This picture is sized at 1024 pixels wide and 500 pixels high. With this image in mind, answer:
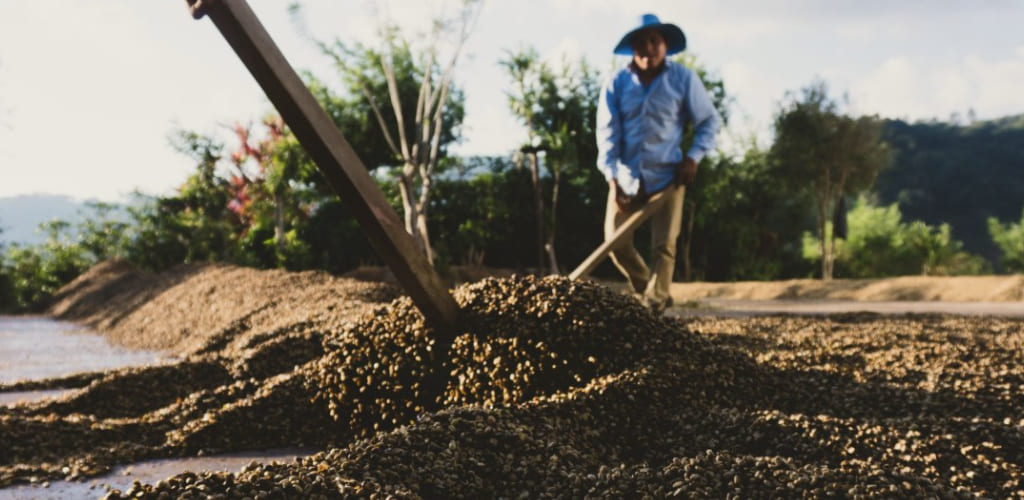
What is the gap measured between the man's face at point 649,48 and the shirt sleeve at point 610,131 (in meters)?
0.24

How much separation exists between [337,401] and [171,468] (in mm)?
555

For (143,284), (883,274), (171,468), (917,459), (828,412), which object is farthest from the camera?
(883,274)

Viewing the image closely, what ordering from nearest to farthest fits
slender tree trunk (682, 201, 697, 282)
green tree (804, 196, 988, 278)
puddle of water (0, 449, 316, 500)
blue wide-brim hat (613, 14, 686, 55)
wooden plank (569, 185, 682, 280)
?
puddle of water (0, 449, 316, 500) → wooden plank (569, 185, 682, 280) → blue wide-brim hat (613, 14, 686, 55) → slender tree trunk (682, 201, 697, 282) → green tree (804, 196, 988, 278)

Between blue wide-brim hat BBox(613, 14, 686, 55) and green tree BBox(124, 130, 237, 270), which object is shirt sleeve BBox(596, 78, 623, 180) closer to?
blue wide-brim hat BBox(613, 14, 686, 55)

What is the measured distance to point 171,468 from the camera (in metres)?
2.31

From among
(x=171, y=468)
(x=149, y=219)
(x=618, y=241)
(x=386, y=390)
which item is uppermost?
(x=149, y=219)

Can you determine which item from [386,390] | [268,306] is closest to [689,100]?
→ [386,390]

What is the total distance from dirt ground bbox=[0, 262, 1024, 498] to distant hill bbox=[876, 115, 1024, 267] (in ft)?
147

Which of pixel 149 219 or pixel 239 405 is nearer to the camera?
pixel 239 405

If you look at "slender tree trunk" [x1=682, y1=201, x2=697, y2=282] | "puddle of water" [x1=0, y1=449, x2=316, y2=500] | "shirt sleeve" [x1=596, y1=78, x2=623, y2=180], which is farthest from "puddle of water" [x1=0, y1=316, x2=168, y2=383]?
"slender tree trunk" [x1=682, y1=201, x2=697, y2=282]

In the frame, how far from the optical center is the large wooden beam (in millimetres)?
1812

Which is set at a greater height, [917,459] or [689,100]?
[689,100]

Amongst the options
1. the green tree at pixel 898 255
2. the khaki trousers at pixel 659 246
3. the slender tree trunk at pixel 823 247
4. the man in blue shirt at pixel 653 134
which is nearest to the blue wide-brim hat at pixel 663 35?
the man in blue shirt at pixel 653 134

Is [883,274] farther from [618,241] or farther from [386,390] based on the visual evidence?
[386,390]
